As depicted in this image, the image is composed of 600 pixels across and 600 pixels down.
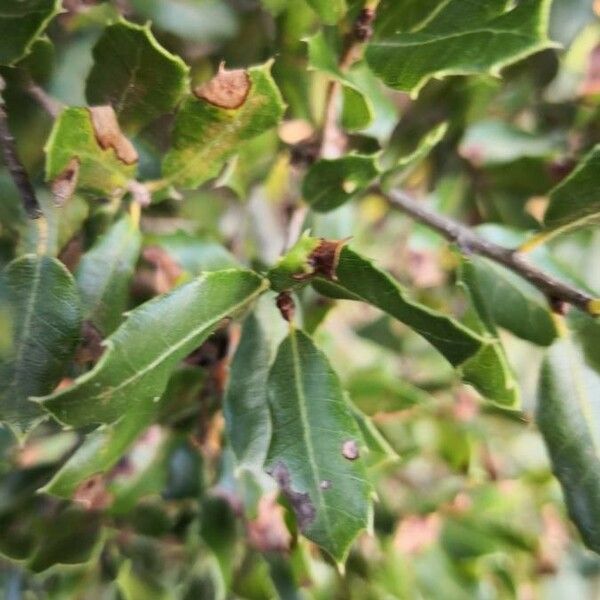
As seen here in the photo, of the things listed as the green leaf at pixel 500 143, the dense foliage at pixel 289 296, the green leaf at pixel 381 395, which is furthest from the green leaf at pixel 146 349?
the green leaf at pixel 500 143

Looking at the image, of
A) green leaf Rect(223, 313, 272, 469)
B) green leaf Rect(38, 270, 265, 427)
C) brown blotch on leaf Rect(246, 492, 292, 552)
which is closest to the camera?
green leaf Rect(38, 270, 265, 427)

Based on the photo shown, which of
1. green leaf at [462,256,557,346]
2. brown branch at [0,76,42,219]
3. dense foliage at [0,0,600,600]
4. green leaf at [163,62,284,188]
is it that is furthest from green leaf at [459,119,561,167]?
brown branch at [0,76,42,219]

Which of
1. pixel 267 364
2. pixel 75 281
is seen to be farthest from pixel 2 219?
pixel 267 364

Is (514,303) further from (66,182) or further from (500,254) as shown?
(66,182)

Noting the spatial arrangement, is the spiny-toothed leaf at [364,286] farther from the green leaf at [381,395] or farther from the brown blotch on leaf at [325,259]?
the green leaf at [381,395]

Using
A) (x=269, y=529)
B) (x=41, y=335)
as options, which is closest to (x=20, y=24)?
(x=41, y=335)

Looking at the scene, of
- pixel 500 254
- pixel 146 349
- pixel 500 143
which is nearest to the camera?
pixel 146 349

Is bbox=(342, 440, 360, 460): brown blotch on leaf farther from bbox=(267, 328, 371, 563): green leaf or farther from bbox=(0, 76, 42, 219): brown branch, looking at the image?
bbox=(0, 76, 42, 219): brown branch
